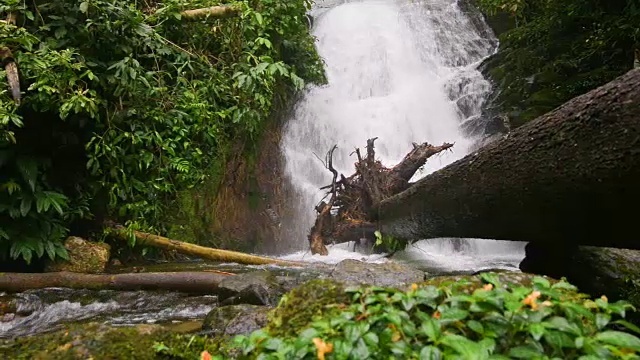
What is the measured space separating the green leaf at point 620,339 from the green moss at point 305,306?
0.83 meters

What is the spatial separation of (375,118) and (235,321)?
9.60 m

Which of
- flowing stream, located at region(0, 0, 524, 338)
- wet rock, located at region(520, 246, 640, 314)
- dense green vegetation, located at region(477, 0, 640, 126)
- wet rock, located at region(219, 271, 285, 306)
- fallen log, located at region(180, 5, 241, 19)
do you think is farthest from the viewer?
dense green vegetation, located at region(477, 0, 640, 126)

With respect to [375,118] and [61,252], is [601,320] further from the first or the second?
[375,118]

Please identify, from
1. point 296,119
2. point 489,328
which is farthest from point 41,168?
point 296,119

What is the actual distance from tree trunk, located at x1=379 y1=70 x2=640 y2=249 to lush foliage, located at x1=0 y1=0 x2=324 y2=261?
2670 millimetres

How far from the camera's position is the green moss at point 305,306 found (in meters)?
1.69

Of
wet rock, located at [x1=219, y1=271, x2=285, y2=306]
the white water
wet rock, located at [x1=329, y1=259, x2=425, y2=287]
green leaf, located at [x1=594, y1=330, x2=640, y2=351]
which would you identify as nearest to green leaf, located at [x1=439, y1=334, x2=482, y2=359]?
green leaf, located at [x1=594, y1=330, x2=640, y2=351]

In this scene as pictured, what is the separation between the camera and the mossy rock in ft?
5.81

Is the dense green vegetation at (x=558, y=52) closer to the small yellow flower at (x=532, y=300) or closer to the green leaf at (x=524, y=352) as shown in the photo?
the small yellow flower at (x=532, y=300)

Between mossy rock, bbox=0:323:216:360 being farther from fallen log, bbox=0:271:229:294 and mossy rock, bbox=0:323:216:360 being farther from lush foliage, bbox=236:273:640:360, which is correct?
fallen log, bbox=0:271:229:294

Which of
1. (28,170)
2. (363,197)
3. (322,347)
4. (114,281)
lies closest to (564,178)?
(322,347)

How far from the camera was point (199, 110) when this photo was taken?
5641 mm

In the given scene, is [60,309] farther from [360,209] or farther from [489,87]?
[489,87]

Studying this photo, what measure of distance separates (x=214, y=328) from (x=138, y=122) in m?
3.40
